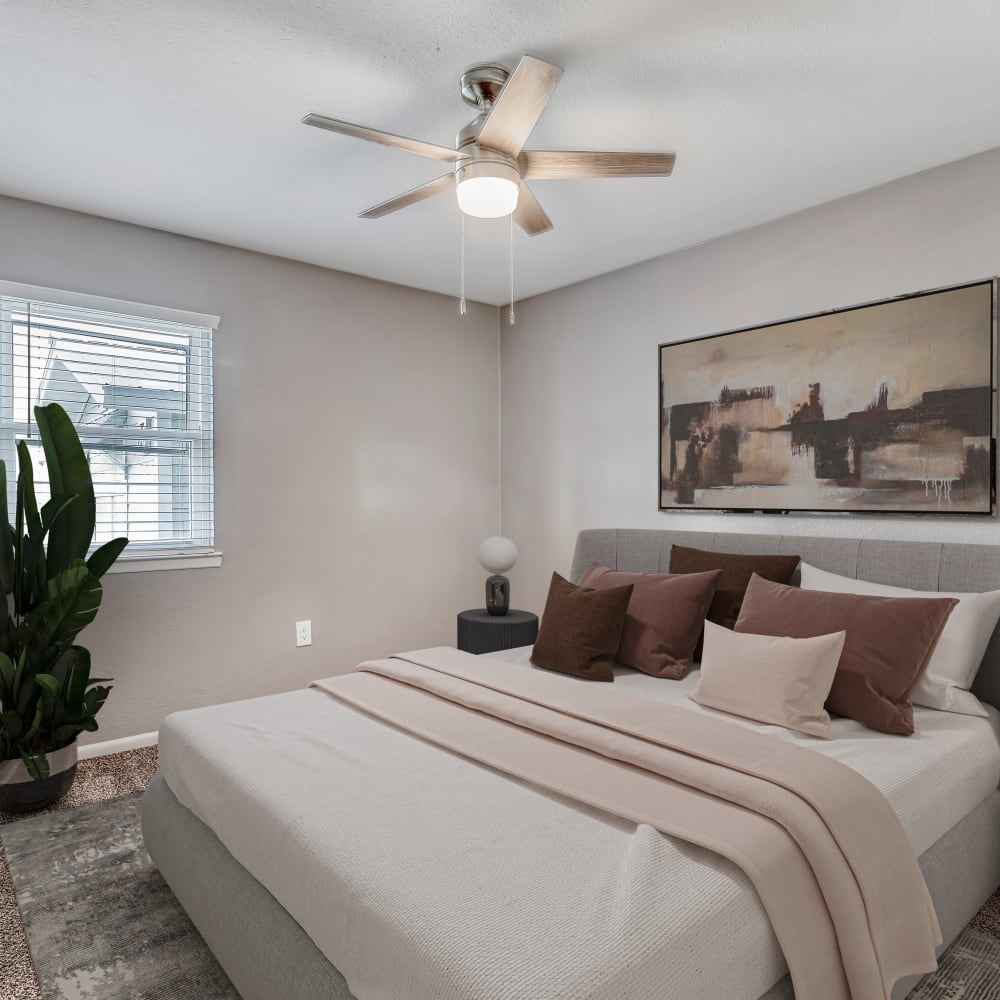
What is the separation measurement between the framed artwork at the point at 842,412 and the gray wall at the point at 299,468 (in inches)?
55.9

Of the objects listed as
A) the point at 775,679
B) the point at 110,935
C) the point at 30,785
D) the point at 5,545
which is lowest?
the point at 110,935

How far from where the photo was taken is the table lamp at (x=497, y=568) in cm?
375

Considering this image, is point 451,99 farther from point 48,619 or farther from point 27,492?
point 48,619

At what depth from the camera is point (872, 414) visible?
2.88 meters

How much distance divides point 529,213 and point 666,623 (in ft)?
5.22

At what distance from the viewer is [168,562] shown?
3357 millimetres

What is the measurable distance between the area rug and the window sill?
41.5 inches

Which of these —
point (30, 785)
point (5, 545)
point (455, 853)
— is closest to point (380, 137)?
point (455, 853)

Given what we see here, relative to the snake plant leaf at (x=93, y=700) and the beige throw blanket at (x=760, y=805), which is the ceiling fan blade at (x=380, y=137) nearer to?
the beige throw blanket at (x=760, y=805)

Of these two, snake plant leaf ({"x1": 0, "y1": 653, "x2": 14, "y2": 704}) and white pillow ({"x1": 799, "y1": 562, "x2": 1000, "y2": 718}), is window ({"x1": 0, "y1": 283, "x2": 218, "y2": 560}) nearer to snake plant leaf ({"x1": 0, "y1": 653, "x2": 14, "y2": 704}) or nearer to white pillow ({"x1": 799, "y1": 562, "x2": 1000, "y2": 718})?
snake plant leaf ({"x1": 0, "y1": 653, "x2": 14, "y2": 704})

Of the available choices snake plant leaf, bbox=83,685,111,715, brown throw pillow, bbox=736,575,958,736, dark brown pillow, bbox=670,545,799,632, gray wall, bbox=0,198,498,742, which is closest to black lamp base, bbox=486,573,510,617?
gray wall, bbox=0,198,498,742

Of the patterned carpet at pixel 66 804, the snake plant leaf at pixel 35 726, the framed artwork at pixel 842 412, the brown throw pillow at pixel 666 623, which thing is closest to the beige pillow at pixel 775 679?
the brown throw pillow at pixel 666 623

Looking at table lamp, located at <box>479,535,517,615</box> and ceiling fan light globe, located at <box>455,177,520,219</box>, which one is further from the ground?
ceiling fan light globe, located at <box>455,177,520,219</box>

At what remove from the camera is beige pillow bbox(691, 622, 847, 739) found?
2068 mm
